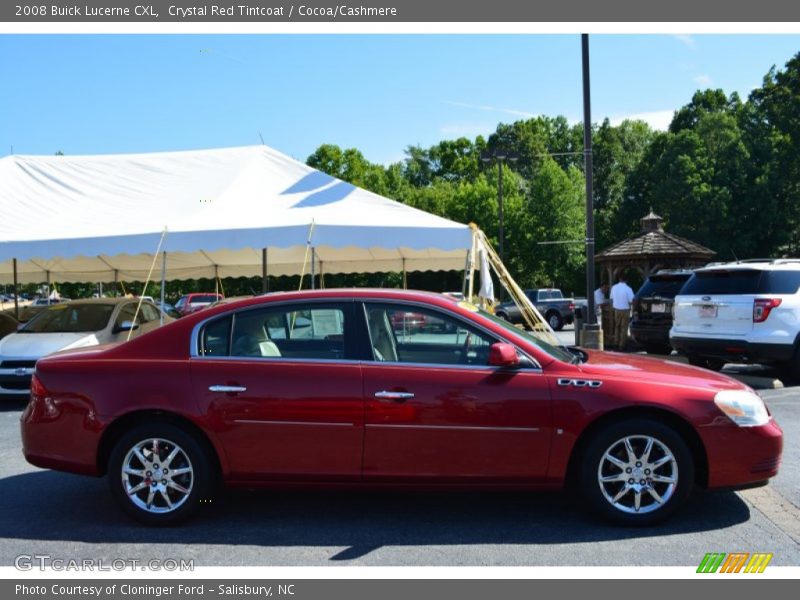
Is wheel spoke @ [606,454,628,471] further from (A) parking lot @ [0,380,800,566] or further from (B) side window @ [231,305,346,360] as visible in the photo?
(B) side window @ [231,305,346,360]

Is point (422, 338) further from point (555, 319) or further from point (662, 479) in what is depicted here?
point (555, 319)

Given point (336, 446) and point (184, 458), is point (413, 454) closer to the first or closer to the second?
point (336, 446)

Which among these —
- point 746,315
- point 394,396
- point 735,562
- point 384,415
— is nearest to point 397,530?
point 384,415

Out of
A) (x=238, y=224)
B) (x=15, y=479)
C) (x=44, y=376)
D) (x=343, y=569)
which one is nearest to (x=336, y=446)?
(x=343, y=569)

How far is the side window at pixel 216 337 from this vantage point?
16.0 ft

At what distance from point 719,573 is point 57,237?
1001cm

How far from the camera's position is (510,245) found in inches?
1893

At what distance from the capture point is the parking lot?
423 cm

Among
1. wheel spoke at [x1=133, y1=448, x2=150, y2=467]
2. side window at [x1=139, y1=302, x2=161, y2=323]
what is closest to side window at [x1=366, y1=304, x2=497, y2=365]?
wheel spoke at [x1=133, y1=448, x2=150, y2=467]

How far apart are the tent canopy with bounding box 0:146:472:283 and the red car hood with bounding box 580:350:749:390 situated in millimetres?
5496

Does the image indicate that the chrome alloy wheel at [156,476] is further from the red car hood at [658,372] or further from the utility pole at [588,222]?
the utility pole at [588,222]

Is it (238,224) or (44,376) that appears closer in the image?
(44,376)

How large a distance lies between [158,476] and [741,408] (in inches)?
152

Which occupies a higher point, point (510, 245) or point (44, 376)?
point (510, 245)
